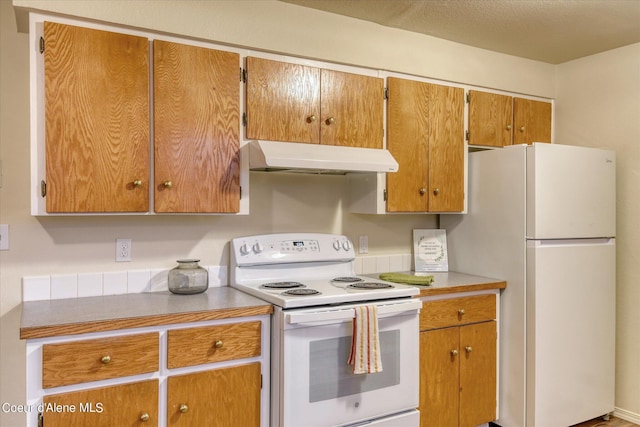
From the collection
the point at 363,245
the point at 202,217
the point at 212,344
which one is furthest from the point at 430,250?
the point at 212,344

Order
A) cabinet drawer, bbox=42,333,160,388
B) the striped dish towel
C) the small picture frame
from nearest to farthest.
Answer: cabinet drawer, bbox=42,333,160,388 → the striped dish towel → the small picture frame

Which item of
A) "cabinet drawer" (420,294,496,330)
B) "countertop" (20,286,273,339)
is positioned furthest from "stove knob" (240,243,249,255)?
"cabinet drawer" (420,294,496,330)

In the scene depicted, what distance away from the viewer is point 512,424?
2719mm

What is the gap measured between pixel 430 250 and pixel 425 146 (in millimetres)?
692

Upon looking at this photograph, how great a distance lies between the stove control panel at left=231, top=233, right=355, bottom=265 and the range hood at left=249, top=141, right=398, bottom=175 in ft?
1.33

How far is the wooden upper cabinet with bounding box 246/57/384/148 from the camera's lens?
2334 millimetres

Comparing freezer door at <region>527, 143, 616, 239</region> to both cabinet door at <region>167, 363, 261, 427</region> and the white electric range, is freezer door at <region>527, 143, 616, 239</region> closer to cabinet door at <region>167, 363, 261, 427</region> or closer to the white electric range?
the white electric range

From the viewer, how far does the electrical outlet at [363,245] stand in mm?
2947

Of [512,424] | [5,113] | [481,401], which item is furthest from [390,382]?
[5,113]

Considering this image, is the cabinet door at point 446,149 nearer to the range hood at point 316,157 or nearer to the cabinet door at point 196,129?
the range hood at point 316,157

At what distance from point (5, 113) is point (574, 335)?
10.1 feet

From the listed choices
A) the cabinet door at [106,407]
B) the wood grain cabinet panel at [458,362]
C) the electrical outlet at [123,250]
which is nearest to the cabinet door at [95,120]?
the electrical outlet at [123,250]

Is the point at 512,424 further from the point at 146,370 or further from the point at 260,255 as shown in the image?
the point at 146,370

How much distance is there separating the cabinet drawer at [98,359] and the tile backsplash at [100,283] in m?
0.56
